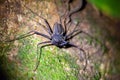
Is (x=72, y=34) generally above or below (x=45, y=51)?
above

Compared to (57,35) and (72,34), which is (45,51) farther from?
(72,34)

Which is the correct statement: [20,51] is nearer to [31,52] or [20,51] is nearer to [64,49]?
[31,52]

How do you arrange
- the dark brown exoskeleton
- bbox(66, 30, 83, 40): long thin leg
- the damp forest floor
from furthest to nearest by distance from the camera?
1. bbox(66, 30, 83, 40): long thin leg
2. the dark brown exoskeleton
3. the damp forest floor

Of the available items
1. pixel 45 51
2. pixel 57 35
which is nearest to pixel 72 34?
pixel 57 35

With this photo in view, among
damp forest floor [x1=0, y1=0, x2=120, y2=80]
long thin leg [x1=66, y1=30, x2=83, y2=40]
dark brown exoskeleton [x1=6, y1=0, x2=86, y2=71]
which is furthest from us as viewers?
long thin leg [x1=66, y1=30, x2=83, y2=40]

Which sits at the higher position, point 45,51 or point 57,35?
point 57,35

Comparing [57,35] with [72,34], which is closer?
[57,35]

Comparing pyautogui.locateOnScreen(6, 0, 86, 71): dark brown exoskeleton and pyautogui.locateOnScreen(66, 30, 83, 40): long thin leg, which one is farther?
A: pyautogui.locateOnScreen(66, 30, 83, 40): long thin leg

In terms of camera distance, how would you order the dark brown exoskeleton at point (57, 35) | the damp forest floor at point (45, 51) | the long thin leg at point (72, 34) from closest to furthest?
the damp forest floor at point (45, 51)
the dark brown exoskeleton at point (57, 35)
the long thin leg at point (72, 34)

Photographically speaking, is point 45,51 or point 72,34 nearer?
point 45,51
